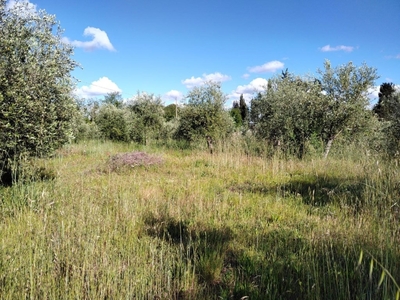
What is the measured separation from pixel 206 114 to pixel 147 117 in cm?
638

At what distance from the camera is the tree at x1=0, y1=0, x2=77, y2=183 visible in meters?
4.29

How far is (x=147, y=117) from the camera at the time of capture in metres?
17.8

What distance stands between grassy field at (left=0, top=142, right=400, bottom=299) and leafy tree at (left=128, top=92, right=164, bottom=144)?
1235 centimetres

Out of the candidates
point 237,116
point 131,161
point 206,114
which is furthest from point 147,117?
point 237,116

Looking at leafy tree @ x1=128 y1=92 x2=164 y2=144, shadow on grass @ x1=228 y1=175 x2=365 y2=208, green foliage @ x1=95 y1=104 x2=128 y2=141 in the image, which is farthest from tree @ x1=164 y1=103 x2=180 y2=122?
shadow on grass @ x1=228 y1=175 x2=365 y2=208

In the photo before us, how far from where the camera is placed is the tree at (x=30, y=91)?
4.29m

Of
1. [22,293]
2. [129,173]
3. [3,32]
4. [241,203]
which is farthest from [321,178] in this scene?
[3,32]

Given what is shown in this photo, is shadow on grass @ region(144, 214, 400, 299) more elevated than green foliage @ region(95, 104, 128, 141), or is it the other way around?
green foliage @ region(95, 104, 128, 141)

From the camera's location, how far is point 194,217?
13.6ft

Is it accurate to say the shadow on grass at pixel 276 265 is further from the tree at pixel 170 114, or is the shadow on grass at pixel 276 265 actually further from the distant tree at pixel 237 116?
the distant tree at pixel 237 116

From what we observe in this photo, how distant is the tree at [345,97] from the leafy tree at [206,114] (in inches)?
186

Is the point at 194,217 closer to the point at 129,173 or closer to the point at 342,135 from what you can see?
the point at 129,173

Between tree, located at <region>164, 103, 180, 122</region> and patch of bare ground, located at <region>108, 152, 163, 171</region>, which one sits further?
tree, located at <region>164, 103, 180, 122</region>

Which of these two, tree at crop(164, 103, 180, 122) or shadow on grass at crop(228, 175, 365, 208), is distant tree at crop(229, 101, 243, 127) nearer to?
tree at crop(164, 103, 180, 122)
